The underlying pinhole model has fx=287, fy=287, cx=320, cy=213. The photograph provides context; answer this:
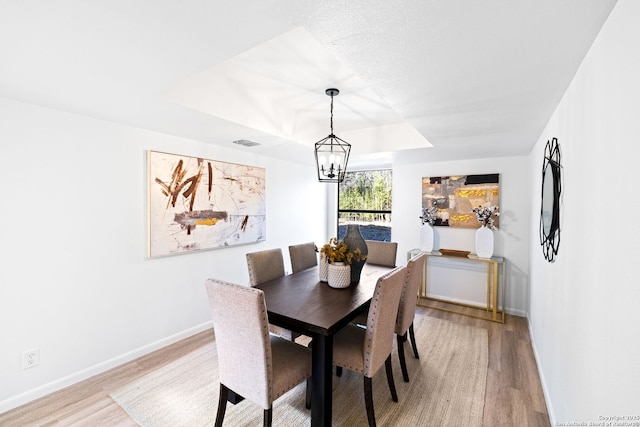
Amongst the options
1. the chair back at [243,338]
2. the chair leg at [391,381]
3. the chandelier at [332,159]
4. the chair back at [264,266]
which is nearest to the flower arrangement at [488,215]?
the chandelier at [332,159]

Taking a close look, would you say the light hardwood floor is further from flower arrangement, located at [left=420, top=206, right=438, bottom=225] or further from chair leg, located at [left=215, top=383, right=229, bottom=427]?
flower arrangement, located at [left=420, top=206, right=438, bottom=225]

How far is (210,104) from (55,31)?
1123 millimetres

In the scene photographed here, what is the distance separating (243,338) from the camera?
160 cm

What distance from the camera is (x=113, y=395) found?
7.22 ft

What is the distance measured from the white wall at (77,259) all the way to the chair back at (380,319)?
2.20 m

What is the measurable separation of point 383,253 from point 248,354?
2.24m

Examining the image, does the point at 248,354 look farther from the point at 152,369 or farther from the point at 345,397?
the point at 152,369

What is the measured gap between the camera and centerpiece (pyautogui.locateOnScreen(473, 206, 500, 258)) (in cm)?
384

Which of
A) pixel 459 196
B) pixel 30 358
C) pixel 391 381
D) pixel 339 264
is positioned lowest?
pixel 391 381

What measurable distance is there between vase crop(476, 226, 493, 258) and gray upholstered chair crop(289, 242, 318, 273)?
2261mm

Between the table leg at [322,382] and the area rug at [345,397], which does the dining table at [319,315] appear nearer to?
the table leg at [322,382]

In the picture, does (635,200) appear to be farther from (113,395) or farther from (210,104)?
(113,395)

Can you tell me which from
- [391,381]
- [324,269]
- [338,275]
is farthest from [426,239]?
[391,381]

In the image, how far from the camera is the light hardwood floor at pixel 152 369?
1.95 m
